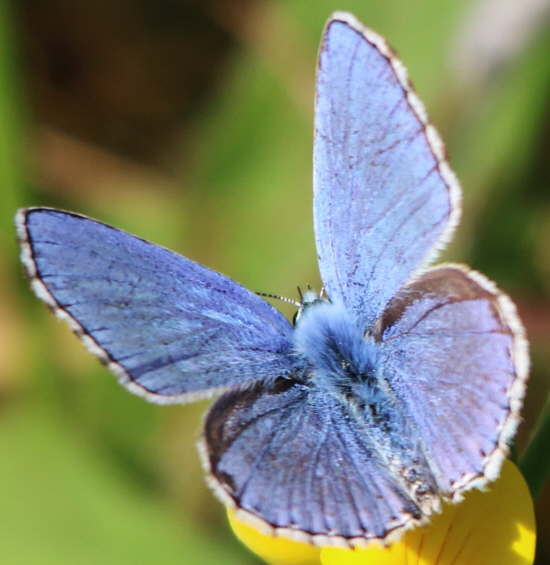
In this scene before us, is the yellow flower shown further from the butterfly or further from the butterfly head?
the butterfly head

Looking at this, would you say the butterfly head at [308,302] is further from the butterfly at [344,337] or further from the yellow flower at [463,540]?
the yellow flower at [463,540]

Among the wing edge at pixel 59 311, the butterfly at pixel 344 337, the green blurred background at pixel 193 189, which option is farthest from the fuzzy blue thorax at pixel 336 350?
the green blurred background at pixel 193 189

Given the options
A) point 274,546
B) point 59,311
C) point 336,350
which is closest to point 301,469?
point 274,546

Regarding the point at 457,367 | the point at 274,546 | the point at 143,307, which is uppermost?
the point at 457,367

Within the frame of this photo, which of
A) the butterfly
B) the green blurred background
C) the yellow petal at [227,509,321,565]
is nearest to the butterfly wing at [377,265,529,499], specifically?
the butterfly

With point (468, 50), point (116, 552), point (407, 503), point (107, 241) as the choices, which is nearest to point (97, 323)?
point (107, 241)

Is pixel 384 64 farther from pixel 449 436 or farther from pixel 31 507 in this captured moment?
pixel 31 507

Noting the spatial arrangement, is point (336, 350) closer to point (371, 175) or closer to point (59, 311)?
point (371, 175)

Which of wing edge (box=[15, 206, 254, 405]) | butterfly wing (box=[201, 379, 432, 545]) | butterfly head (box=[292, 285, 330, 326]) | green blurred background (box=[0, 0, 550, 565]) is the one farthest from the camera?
green blurred background (box=[0, 0, 550, 565])
